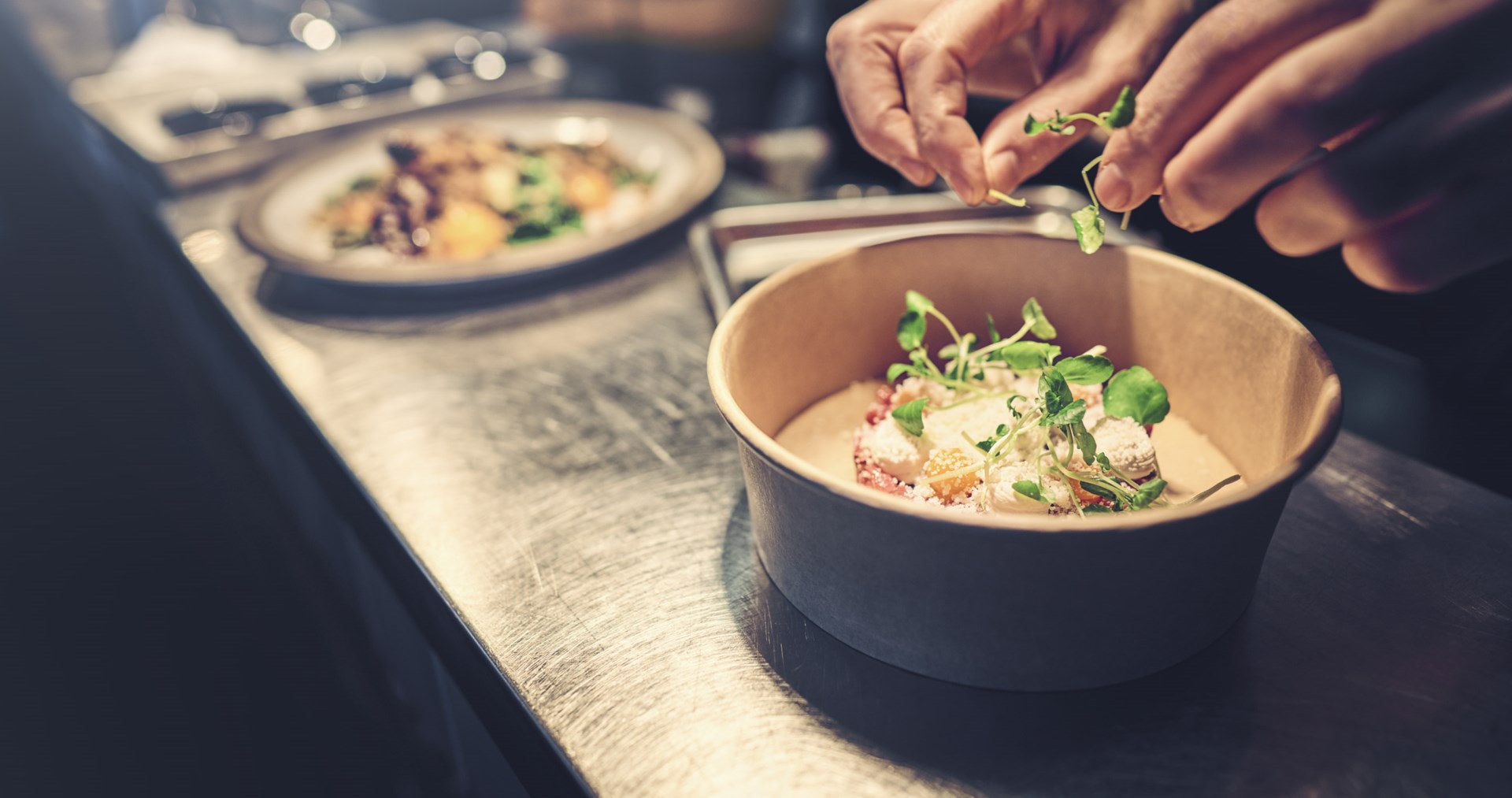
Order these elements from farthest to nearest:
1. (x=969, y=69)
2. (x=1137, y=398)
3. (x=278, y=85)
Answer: (x=278, y=85)
(x=969, y=69)
(x=1137, y=398)

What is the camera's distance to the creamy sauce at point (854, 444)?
97 cm

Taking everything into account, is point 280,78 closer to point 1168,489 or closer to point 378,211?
point 378,211

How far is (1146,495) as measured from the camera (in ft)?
2.53

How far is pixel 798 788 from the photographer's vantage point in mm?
696

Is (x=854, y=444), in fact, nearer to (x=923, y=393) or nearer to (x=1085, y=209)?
(x=923, y=393)

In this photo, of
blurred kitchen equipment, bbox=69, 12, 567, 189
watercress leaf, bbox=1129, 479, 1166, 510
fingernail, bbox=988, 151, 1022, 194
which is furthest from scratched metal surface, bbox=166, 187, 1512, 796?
blurred kitchen equipment, bbox=69, 12, 567, 189

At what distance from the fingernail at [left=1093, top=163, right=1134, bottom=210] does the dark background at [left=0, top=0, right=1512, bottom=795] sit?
695 millimetres

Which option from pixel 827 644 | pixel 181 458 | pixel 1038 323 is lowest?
pixel 181 458

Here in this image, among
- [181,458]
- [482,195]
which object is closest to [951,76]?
[482,195]

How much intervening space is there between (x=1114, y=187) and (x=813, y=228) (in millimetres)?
772

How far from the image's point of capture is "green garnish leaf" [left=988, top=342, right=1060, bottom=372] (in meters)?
0.94

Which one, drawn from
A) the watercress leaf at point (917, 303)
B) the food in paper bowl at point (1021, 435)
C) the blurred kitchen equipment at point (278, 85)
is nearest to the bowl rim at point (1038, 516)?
the food in paper bowl at point (1021, 435)

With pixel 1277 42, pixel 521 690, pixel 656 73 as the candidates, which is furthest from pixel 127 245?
pixel 1277 42

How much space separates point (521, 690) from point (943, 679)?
409mm
